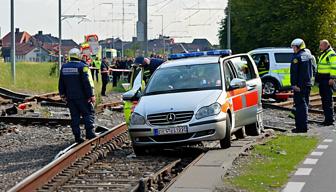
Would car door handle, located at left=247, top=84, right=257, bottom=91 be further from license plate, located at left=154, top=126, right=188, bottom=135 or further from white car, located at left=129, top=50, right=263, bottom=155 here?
license plate, located at left=154, top=126, right=188, bottom=135

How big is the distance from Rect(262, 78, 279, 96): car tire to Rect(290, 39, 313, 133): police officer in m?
12.8

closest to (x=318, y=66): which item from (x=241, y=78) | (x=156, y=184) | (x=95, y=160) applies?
(x=241, y=78)

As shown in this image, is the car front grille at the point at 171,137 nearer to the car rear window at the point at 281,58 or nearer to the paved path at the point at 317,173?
the paved path at the point at 317,173

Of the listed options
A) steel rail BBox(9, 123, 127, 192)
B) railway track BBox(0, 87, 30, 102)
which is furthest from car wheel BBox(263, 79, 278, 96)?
steel rail BBox(9, 123, 127, 192)

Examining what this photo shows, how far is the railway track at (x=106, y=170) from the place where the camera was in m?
9.30

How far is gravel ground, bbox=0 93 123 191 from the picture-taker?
429 inches

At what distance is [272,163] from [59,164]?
3244 millimetres

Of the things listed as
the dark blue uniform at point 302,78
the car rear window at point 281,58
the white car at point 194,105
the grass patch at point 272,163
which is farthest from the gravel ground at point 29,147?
the car rear window at point 281,58

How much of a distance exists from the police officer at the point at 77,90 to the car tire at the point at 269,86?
16.2 m

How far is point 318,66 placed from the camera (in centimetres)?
1795

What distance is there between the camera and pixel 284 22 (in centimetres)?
5212

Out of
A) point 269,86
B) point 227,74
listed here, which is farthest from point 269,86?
point 227,74

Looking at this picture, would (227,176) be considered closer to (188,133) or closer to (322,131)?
(188,133)

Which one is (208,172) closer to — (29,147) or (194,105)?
(194,105)
